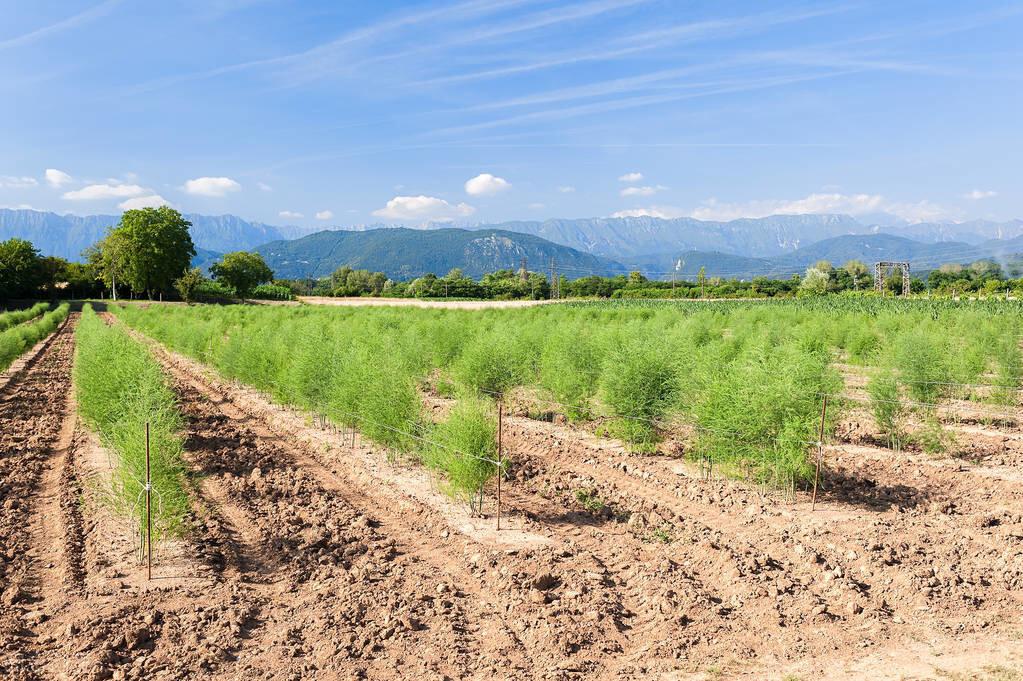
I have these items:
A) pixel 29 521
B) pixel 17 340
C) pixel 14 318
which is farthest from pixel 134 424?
pixel 14 318

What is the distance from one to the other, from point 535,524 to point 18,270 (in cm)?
7310

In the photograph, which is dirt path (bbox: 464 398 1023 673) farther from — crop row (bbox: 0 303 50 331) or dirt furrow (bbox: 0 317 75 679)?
crop row (bbox: 0 303 50 331)

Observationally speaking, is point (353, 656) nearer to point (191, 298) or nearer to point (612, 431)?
point (612, 431)

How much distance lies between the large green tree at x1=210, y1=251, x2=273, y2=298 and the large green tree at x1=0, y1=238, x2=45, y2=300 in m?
16.7

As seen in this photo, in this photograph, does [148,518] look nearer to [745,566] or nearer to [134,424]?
[134,424]

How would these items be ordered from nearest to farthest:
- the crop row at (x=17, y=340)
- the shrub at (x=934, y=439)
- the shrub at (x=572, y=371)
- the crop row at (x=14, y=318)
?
the shrub at (x=934, y=439)
the shrub at (x=572, y=371)
the crop row at (x=17, y=340)
the crop row at (x=14, y=318)

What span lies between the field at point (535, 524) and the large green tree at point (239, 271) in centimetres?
6174

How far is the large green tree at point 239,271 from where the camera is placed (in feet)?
234

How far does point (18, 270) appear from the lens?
6066cm

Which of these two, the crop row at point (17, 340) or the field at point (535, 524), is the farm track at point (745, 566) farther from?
the crop row at point (17, 340)

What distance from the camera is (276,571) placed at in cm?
627

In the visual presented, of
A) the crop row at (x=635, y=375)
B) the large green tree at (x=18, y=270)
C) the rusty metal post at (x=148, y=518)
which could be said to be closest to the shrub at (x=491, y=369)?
the crop row at (x=635, y=375)

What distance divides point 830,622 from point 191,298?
248 feet

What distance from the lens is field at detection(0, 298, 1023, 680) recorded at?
4.91m
